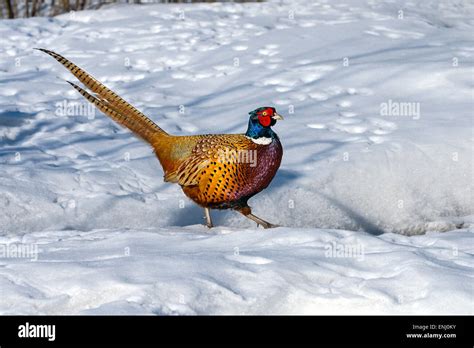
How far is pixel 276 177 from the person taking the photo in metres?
5.54

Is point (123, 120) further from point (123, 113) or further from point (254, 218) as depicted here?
point (254, 218)

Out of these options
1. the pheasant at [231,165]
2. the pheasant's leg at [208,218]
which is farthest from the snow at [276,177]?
the pheasant at [231,165]

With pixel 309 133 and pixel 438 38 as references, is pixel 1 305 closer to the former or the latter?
pixel 309 133

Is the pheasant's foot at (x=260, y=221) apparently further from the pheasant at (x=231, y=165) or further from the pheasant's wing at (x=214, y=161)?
the pheasant's wing at (x=214, y=161)

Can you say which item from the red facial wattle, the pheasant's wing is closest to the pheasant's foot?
the pheasant's wing

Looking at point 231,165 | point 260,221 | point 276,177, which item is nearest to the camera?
point 231,165

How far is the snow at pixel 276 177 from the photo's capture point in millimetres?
3770

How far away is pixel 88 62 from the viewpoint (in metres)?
8.12

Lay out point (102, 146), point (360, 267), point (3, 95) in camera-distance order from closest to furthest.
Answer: point (360, 267) → point (102, 146) → point (3, 95)

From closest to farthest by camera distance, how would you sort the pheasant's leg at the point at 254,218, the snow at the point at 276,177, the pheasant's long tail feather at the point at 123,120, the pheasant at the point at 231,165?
the snow at the point at 276,177
the pheasant at the point at 231,165
the pheasant's leg at the point at 254,218
the pheasant's long tail feather at the point at 123,120

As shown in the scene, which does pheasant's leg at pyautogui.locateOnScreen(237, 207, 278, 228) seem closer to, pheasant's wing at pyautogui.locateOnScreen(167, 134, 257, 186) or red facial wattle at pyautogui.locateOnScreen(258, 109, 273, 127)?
pheasant's wing at pyautogui.locateOnScreen(167, 134, 257, 186)

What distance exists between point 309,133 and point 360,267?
2.33 metres

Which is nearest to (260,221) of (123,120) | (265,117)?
(265,117)

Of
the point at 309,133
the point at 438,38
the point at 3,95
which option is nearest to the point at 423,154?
the point at 309,133
